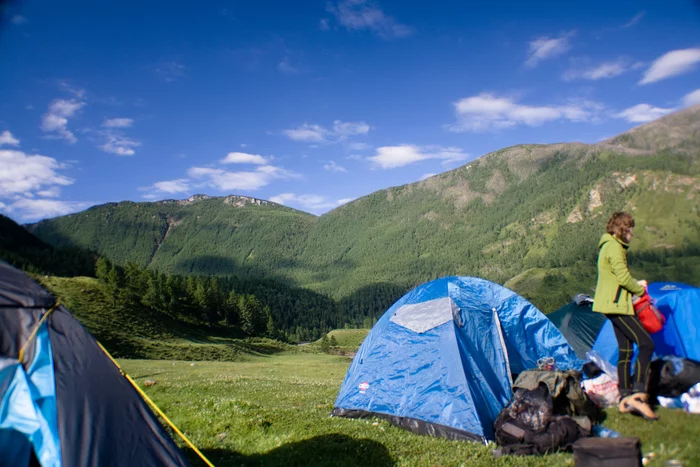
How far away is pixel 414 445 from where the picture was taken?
331 inches

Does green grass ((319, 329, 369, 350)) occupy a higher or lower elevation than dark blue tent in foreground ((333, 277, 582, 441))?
lower

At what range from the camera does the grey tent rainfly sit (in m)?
5.28

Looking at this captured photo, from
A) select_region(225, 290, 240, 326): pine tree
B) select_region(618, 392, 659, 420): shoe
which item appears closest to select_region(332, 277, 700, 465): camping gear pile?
select_region(618, 392, 659, 420): shoe

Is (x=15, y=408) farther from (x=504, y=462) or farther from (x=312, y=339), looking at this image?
(x=312, y=339)

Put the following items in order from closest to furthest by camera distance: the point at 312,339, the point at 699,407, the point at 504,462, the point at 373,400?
the point at 504,462, the point at 699,407, the point at 373,400, the point at 312,339

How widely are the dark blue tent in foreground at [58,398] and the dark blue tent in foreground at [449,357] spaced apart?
551 cm

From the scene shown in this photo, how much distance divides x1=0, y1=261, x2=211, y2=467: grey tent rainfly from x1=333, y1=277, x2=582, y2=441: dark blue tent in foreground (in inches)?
217

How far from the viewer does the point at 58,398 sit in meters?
5.32

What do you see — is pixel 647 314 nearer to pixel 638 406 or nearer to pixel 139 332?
pixel 638 406

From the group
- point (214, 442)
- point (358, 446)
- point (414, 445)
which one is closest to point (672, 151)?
point (414, 445)

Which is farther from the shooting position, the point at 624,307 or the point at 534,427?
the point at 624,307

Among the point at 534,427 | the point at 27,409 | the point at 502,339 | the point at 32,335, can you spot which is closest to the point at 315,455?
Answer: the point at 534,427

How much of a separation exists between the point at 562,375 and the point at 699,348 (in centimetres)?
424

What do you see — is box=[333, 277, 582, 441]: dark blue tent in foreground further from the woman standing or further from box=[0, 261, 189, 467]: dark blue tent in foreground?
box=[0, 261, 189, 467]: dark blue tent in foreground
